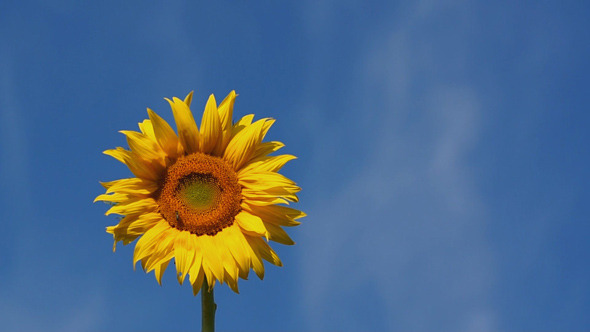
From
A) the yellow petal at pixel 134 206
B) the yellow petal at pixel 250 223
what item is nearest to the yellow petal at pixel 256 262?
the yellow petal at pixel 250 223

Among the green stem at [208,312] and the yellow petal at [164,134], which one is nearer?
the green stem at [208,312]

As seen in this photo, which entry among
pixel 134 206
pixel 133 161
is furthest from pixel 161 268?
pixel 133 161

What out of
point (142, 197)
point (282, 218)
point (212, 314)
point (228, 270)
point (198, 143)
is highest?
point (198, 143)

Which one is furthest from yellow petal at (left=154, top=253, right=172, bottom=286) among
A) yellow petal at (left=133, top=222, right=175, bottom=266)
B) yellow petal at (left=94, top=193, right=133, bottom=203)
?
yellow petal at (left=94, top=193, right=133, bottom=203)

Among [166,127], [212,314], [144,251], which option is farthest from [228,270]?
[166,127]

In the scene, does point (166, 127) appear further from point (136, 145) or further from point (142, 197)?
point (142, 197)

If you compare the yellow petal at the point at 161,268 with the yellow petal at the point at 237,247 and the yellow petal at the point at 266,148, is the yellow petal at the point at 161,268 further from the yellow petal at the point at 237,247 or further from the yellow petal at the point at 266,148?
the yellow petal at the point at 266,148

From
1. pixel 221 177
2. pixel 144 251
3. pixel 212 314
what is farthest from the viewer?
pixel 221 177

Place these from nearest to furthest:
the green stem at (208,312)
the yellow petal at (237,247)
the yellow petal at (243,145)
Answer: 1. the green stem at (208,312)
2. the yellow petal at (237,247)
3. the yellow petal at (243,145)
